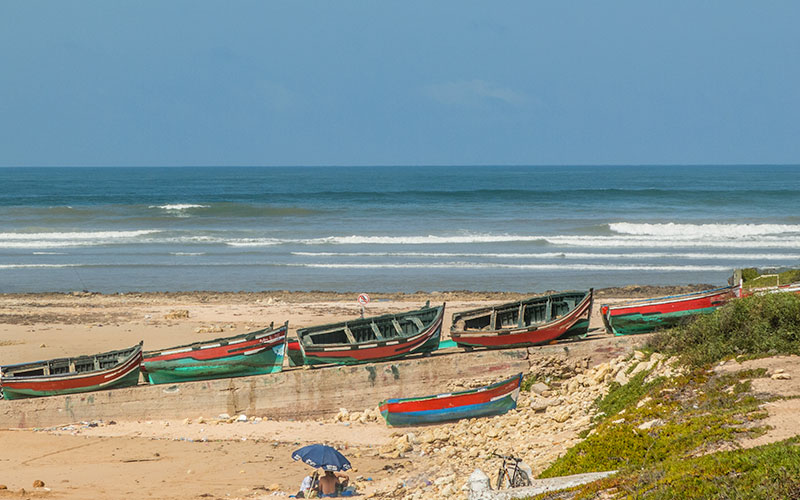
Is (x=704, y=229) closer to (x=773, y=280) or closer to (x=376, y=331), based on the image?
(x=773, y=280)

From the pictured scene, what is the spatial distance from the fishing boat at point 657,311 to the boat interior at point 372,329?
12.7 feet

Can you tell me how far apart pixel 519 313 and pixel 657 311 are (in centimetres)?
294

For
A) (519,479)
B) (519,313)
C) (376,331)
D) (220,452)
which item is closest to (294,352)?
(376,331)

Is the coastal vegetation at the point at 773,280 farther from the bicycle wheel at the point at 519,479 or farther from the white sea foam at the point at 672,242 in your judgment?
the white sea foam at the point at 672,242

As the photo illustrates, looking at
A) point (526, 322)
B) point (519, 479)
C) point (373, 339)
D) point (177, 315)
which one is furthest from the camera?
point (177, 315)

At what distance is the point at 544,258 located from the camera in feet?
130

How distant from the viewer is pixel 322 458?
12102mm

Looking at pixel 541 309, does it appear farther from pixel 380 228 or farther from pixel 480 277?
pixel 380 228

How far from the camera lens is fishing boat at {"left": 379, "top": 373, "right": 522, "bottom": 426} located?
49.4 feet

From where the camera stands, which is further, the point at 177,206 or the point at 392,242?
the point at 177,206

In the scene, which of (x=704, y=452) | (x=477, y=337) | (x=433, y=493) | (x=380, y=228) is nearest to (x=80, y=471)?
(x=433, y=493)

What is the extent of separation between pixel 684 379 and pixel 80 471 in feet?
32.5

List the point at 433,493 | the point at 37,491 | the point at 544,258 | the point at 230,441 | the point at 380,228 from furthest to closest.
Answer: the point at 380,228, the point at 544,258, the point at 230,441, the point at 37,491, the point at 433,493

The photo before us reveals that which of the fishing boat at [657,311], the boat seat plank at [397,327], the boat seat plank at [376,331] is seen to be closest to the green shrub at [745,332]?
the fishing boat at [657,311]
